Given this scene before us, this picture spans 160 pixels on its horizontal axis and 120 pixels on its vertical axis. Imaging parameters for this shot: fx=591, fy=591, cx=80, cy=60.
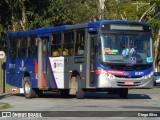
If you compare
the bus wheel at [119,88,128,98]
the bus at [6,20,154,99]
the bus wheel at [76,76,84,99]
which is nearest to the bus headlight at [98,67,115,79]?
the bus at [6,20,154,99]

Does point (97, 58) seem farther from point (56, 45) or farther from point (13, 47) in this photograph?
point (13, 47)

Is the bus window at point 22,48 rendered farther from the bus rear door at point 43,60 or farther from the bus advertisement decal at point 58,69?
the bus advertisement decal at point 58,69

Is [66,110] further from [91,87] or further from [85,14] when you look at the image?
[85,14]

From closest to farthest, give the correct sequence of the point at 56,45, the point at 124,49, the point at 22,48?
1. the point at 124,49
2. the point at 56,45
3. the point at 22,48

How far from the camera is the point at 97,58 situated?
24031mm

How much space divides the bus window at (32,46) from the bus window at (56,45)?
56.2 inches

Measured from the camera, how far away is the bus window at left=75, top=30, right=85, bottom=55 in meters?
24.9

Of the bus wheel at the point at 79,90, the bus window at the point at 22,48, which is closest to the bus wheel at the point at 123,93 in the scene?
the bus wheel at the point at 79,90

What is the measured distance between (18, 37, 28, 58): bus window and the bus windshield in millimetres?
6505

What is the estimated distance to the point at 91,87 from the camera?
24.3 meters

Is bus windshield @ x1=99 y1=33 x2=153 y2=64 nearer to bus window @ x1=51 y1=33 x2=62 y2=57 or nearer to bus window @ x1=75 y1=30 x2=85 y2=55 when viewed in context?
bus window @ x1=75 y1=30 x2=85 y2=55

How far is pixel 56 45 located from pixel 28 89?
3.07 meters

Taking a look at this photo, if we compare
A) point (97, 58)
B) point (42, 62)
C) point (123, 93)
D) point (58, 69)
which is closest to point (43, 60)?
point (42, 62)

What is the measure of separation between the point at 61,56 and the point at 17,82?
452 cm
